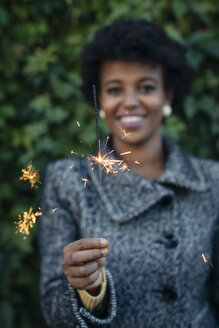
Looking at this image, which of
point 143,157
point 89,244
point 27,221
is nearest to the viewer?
point 89,244

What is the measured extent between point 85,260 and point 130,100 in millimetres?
695

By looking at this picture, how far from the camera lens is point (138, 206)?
1.20 metres

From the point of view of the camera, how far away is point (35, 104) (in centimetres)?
178

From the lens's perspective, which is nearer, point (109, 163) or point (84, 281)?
point (84, 281)

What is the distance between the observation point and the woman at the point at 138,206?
1136mm

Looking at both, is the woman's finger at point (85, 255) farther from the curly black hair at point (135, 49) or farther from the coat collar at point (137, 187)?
the curly black hair at point (135, 49)

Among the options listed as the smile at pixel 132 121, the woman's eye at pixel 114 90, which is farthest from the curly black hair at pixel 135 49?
the smile at pixel 132 121

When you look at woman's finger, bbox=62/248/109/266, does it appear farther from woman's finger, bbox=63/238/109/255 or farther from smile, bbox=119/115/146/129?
smile, bbox=119/115/146/129

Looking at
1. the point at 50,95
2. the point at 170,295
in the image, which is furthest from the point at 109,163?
the point at 50,95

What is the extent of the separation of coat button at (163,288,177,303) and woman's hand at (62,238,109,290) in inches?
15.2

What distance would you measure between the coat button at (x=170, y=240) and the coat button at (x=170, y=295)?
0.48ft

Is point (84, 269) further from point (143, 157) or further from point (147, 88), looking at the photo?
point (147, 88)

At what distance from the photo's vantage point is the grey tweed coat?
3.70 feet

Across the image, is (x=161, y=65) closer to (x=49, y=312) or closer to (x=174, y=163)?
(x=174, y=163)
